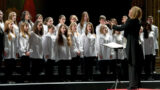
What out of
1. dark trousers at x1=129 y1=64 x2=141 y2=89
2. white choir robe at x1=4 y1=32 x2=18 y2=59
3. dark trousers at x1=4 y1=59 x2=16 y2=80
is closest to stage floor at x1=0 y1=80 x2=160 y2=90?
dark trousers at x1=4 y1=59 x2=16 y2=80

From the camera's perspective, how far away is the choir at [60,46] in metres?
8.43

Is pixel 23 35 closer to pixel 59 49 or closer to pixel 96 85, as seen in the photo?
pixel 59 49

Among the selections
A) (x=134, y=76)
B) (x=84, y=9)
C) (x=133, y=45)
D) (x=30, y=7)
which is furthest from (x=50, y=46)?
(x=84, y=9)

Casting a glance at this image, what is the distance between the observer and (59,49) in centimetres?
872

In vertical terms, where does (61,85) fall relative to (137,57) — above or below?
below

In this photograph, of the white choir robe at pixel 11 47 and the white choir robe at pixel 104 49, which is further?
the white choir robe at pixel 104 49

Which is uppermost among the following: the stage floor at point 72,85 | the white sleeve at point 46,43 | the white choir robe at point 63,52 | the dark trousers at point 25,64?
the white sleeve at point 46,43

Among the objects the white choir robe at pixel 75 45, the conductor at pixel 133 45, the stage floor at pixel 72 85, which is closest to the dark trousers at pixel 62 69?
the white choir robe at pixel 75 45

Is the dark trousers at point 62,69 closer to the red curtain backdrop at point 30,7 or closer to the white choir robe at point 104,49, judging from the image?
the white choir robe at point 104,49

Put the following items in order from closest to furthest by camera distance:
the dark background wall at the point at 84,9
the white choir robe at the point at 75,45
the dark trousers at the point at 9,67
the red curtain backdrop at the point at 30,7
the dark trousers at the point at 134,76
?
the dark trousers at the point at 134,76, the dark trousers at the point at 9,67, the white choir robe at the point at 75,45, the red curtain backdrop at the point at 30,7, the dark background wall at the point at 84,9

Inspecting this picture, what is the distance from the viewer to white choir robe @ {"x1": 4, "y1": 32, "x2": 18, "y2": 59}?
8.34m

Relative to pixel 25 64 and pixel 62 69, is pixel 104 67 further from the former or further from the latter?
pixel 25 64

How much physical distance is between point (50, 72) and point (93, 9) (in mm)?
4115

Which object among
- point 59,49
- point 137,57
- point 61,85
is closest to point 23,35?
point 59,49
